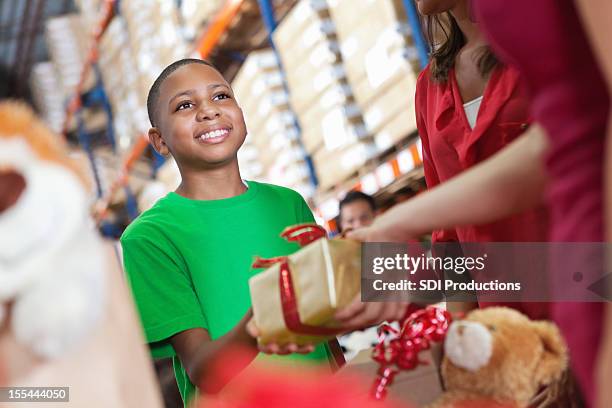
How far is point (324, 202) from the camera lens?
3.59 metres

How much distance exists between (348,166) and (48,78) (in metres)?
6.46

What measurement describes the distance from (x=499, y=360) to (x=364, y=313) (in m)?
0.16

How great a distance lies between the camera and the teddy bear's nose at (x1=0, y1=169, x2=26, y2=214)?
0.66 m

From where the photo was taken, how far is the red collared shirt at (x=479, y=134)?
109 centimetres

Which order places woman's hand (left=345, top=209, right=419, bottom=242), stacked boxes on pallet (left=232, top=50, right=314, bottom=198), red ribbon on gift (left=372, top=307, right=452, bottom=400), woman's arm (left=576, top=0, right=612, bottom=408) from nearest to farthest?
woman's arm (left=576, top=0, right=612, bottom=408)
woman's hand (left=345, top=209, right=419, bottom=242)
red ribbon on gift (left=372, top=307, right=452, bottom=400)
stacked boxes on pallet (left=232, top=50, right=314, bottom=198)

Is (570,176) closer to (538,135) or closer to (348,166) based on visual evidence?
(538,135)

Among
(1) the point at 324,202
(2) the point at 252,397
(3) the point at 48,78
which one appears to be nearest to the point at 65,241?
(2) the point at 252,397

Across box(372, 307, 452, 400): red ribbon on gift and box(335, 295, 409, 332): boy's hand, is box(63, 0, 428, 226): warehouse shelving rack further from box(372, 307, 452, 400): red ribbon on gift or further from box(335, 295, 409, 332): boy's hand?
box(335, 295, 409, 332): boy's hand

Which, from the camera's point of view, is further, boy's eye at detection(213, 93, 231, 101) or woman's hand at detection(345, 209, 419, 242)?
boy's eye at detection(213, 93, 231, 101)

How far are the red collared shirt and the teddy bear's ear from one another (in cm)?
12

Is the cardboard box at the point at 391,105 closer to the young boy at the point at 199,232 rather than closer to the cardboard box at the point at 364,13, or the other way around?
the cardboard box at the point at 364,13

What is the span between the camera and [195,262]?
1.22m

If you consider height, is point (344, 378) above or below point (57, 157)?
below

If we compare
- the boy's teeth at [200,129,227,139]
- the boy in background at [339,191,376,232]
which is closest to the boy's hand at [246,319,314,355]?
the boy's teeth at [200,129,227,139]
